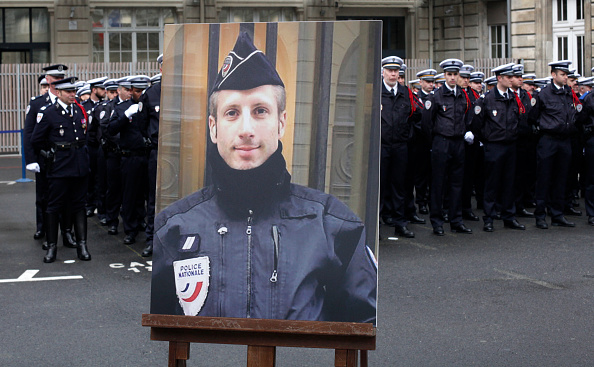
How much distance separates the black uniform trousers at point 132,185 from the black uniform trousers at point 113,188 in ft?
1.68

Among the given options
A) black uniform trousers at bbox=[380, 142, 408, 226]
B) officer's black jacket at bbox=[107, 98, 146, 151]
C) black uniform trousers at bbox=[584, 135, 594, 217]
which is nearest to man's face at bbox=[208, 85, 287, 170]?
officer's black jacket at bbox=[107, 98, 146, 151]

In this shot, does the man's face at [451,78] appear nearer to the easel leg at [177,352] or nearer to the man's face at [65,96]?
the man's face at [65,96]

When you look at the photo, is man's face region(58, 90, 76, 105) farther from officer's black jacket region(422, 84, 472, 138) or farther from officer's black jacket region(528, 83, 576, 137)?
officer's black jacket region(528, 83, 576, 137)

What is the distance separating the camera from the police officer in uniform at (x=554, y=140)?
11602 millimetres

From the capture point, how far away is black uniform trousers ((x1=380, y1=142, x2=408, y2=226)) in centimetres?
1107

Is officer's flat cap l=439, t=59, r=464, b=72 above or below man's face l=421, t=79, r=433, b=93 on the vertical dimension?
above

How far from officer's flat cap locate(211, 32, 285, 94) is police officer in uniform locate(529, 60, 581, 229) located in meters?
8.09

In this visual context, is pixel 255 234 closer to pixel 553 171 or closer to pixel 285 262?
pixel 285 262

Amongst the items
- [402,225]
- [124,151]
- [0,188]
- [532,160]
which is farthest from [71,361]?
[0,188]

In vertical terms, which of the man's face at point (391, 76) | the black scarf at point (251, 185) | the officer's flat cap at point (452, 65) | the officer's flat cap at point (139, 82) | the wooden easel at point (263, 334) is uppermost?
the officer's flat cap at point (452, 65)

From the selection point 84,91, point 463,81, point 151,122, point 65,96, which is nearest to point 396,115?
point 463,81

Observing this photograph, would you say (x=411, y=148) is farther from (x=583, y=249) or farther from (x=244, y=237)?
(x=244, y=237)

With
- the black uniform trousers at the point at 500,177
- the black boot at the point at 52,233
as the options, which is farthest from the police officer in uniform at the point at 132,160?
the black uniform trousers at the point at 500,177

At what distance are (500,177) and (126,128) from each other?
4.76 m
